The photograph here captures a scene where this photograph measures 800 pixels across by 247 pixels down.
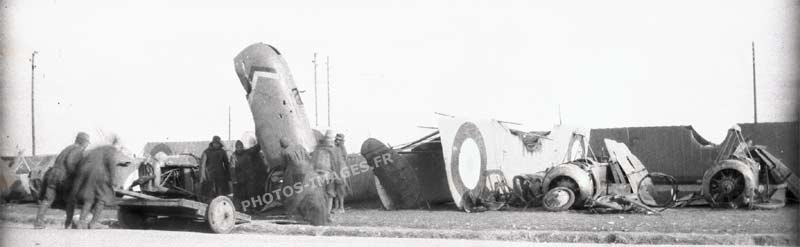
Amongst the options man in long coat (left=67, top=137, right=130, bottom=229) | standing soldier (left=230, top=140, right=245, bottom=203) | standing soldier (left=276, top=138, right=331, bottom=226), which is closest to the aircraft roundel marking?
standing soldier (left=276, top=138, right=331, bottom=226)

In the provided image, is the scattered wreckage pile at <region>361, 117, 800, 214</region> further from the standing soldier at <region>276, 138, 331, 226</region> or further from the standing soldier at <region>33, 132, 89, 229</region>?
the standing soldier at <region>33, 132, 89, 229</region>

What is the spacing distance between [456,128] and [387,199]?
2001 mm

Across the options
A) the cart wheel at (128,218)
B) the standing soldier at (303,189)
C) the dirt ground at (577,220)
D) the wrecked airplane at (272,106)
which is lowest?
the dirt ground at (577,220)

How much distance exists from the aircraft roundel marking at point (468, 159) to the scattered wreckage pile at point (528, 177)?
0.02 m

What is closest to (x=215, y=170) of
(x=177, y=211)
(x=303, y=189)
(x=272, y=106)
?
(x=272, y=106)

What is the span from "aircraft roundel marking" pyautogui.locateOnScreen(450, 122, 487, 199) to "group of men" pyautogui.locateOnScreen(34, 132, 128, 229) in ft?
20.4

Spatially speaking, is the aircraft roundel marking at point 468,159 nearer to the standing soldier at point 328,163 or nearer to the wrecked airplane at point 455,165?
the wrecked airplane at point 455,165

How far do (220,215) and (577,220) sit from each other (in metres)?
5.54

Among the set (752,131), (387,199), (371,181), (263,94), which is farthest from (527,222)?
(752,131)

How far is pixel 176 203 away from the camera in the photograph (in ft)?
36.0

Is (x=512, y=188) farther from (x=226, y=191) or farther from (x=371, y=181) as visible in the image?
(x=226, y=191)

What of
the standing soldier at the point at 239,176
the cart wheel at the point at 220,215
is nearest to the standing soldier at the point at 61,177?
the cart wheel at the point at 220,215

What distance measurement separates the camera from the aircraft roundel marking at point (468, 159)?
50.6 ft

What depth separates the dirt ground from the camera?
11.4m
